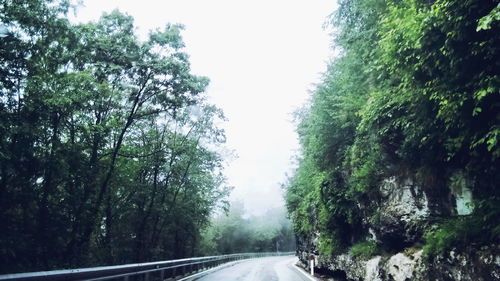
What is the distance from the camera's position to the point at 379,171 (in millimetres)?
10203

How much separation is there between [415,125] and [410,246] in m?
3.57

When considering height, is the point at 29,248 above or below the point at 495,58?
below

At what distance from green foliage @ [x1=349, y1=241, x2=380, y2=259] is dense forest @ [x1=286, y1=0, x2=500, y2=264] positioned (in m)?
0.04

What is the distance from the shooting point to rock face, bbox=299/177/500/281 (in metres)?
5.36

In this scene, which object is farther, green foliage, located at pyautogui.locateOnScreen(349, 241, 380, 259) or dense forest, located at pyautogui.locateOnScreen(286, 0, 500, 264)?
green foliage, located at pyautogui.locateOnScreen(349, 241, 380, 259)

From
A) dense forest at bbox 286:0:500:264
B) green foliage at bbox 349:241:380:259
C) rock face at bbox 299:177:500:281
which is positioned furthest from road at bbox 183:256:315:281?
rock face at bbox 299:177:500:281

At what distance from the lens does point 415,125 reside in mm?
7238

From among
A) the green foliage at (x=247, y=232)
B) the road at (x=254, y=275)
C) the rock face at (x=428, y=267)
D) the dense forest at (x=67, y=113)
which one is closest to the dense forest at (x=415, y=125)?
the rock face at (x=428, y=267)

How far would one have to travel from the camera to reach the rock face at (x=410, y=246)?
5363mm

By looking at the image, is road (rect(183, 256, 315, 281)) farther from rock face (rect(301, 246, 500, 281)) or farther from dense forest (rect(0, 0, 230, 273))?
dense forest (rect(0, 0, 230, 273))

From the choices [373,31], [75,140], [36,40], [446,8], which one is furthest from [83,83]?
[446,8]

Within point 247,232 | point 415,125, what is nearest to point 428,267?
point 415,125

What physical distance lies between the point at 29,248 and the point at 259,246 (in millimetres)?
84484

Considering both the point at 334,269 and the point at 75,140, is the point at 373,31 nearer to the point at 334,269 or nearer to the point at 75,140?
the point at 334,269
